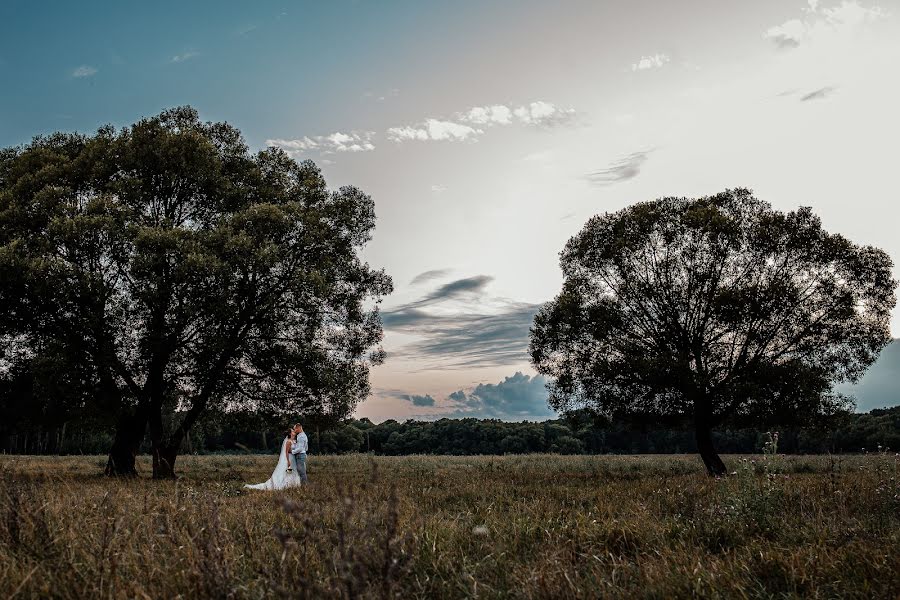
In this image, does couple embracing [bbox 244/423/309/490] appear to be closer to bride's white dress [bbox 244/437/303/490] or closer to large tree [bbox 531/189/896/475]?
bride's white dress [bbox 244/437/303/490]

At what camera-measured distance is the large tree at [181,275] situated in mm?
19016

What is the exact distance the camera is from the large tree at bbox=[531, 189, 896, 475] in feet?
73.4

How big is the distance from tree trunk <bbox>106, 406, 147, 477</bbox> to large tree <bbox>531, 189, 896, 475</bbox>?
58.3ft

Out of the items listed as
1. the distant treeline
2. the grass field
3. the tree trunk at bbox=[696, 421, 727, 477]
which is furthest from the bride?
the distant treeline

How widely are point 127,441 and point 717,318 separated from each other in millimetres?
24650

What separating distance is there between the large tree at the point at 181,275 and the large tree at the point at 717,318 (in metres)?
9.55

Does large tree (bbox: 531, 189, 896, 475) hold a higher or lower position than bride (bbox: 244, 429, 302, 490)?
higher

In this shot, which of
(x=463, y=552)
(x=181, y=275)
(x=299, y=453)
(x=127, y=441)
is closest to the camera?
(x=463, y=552)

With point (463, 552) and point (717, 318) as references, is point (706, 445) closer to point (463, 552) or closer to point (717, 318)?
point (717, 318)

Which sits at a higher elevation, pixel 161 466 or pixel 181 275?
pixel 181 275

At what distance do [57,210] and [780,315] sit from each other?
2743cm

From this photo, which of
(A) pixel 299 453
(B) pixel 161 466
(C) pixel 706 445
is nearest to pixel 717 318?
(C) pixel 706 445

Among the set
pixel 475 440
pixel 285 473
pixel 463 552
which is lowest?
pixel 475 440

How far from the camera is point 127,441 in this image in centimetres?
2328
